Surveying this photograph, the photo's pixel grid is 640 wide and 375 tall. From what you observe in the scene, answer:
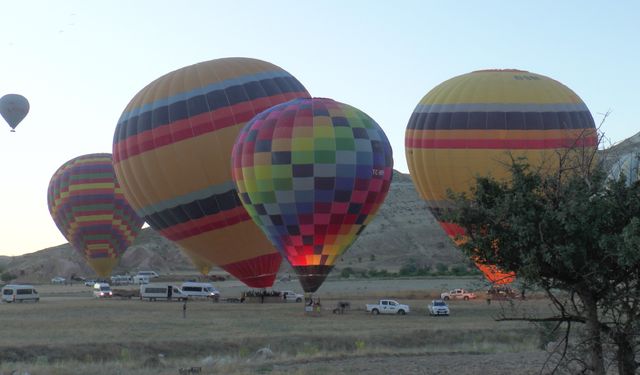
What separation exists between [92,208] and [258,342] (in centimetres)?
4381

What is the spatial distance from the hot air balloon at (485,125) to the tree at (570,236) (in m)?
30.5

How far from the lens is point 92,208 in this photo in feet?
238

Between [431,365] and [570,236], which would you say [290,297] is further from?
[570,236]

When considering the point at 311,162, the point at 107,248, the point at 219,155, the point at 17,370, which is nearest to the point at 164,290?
the point at 107,248

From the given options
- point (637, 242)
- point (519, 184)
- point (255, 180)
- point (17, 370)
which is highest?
point (255, 180)

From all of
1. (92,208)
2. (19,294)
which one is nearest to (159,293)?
(19,294)

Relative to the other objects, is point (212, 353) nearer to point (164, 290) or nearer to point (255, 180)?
point (255, 180)

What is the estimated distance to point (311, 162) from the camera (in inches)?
1708

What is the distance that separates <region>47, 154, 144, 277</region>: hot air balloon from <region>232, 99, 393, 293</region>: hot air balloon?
30.9 metres

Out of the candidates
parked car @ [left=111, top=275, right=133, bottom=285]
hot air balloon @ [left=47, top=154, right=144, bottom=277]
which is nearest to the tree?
hot air balloon @ [left=47, top=154, right=144, bottom=277]

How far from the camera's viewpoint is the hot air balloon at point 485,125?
47625 mm

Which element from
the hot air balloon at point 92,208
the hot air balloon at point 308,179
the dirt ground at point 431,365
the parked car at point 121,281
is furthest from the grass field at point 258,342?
the parked car at point 121,281

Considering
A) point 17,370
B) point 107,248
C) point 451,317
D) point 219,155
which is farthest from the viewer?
point 107,248

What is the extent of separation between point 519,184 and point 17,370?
1411cm
